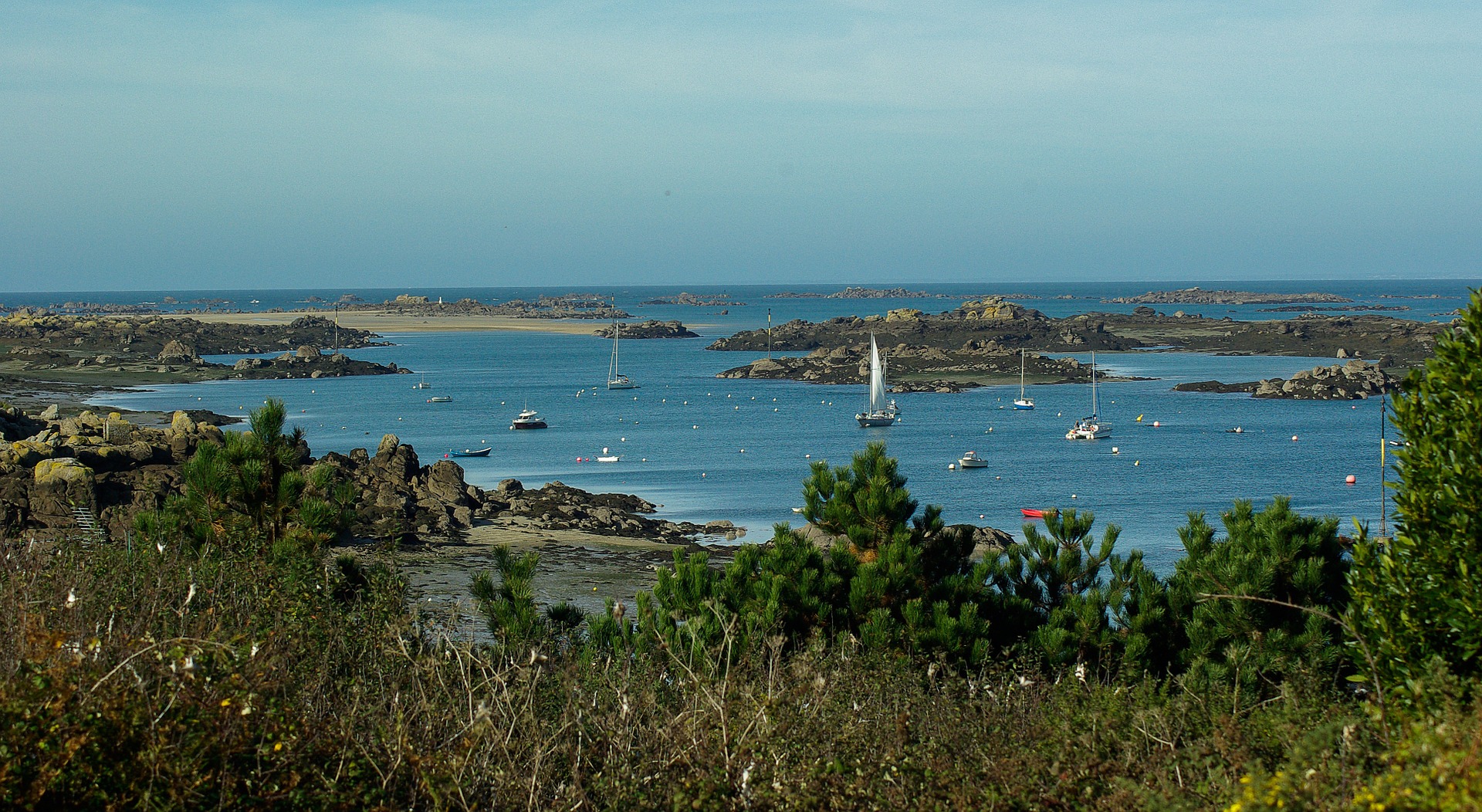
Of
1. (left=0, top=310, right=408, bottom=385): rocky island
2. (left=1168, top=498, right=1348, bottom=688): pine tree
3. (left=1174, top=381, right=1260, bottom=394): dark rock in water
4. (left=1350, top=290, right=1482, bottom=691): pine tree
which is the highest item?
(left=1350, top=290, right=1482, bottom=691): pine tree

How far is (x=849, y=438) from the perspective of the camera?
66000 millimetres

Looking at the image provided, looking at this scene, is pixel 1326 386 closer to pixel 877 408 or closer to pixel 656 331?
pixel 877 408

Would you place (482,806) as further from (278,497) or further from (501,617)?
(278,497)

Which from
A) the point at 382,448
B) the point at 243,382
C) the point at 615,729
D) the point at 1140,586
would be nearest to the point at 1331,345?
the point at 243,382

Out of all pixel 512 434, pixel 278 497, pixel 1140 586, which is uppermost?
pixel 278 497

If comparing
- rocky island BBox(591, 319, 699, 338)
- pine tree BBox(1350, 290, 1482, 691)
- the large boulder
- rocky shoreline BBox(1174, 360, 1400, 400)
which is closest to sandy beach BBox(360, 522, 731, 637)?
pine tree BBox(1350, 290, 1482, 691)

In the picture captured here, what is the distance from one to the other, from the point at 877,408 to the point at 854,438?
852 cm

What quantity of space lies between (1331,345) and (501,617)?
400 feet

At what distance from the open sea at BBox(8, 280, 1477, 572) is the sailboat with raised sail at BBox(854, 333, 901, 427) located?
135 centimetres

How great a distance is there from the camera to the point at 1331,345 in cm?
11838

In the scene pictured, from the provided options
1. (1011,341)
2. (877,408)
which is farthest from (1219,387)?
(1011,341)

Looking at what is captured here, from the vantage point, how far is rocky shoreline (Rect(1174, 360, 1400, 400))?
3204 inches

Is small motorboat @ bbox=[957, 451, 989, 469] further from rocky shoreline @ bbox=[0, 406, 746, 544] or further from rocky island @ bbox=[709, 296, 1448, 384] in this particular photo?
rocky island @ bbox=[709, 296, 1448, 384]

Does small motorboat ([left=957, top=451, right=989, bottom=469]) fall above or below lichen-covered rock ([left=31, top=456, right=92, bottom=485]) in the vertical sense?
below
